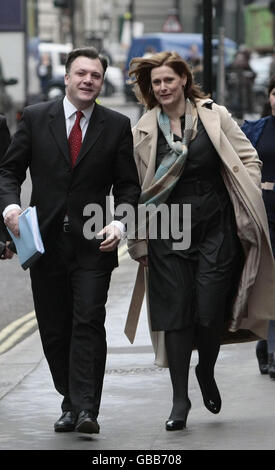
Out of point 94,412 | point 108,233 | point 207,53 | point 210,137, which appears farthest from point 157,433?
point 207,53

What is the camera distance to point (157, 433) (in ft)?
23.0

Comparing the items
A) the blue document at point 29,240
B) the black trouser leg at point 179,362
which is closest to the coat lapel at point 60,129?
the blue document at point 29,240

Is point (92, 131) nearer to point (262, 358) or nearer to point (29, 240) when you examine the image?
point (29, 240)

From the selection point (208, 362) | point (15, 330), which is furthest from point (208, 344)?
point (15, 330)

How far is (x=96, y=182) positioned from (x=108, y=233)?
29cm

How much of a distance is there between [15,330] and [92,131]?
12.9 ft

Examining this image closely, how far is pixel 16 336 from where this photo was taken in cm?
1044

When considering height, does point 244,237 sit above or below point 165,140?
below

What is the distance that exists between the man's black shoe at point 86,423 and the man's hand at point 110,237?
0.75 metres

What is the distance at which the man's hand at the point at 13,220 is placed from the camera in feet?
22.7

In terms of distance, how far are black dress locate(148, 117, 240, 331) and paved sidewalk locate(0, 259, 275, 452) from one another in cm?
52

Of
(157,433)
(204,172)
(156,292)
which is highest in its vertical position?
(204,172)

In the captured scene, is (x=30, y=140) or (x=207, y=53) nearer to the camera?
(x=30, y=140)

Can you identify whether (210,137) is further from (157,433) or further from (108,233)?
(157,433)
